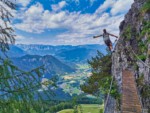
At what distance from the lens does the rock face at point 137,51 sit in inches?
634

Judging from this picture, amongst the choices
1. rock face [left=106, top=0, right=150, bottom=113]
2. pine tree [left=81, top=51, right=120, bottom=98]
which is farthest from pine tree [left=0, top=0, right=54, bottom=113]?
pine tree [left=81, top=51, right=120, bottom=98]

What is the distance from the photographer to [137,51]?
23.6 meters

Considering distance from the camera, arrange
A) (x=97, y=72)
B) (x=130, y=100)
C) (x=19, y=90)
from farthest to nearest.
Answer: (x=97, y=72)
(x=130, y=100)
(x=19, y=90)

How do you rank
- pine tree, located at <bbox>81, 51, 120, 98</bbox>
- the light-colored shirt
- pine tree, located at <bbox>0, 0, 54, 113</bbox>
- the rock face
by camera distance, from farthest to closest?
pine tree, located at <bbox>81, 51, 120, 98</bbox>
the light-colored shirt
the rock face
pine tree, located at <bbox>0, 0, 54, 113</bbox>

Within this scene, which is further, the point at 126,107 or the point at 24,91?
the point at 126,107

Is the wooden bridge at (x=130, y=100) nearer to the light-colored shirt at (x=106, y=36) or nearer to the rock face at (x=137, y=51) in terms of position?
the rock face at (x=137, y=51)

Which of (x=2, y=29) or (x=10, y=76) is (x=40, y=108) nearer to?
(x=10, y=76)

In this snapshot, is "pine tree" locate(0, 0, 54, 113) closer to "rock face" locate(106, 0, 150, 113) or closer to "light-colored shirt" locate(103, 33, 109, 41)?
"rock face" locate(106, 0, 150, 113)

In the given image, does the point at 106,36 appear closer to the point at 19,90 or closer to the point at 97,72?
the point at 19,90

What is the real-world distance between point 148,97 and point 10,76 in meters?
10.4

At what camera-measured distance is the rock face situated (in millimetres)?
16105

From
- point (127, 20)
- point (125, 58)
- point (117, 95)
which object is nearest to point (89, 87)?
point (127, 20)

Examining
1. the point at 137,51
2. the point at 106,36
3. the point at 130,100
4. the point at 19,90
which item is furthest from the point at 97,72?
the point at 19,90

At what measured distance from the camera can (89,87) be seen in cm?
4006
